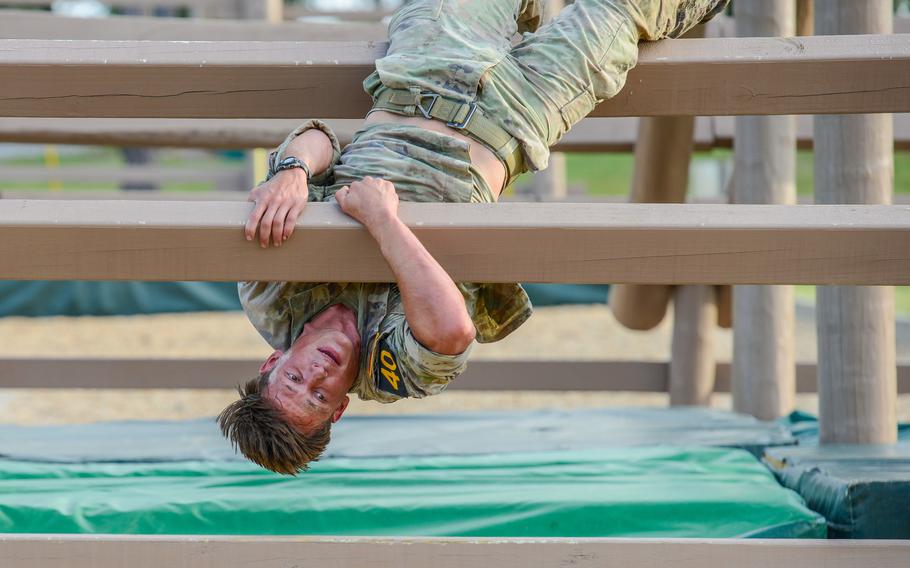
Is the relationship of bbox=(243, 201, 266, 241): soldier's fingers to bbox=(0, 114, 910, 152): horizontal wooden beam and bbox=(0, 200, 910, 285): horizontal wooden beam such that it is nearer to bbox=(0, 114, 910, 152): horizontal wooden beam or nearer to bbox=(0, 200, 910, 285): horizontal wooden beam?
bbox=(0, 200, 910, 285): horizontal wooden beam

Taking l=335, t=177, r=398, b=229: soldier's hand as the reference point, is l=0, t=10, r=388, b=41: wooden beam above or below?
above

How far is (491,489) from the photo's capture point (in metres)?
2.74

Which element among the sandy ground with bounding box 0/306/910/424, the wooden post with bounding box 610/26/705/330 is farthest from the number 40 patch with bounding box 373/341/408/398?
the sandy ground with bounding box 0/306/910/424

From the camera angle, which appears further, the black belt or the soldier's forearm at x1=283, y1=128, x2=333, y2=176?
the black belt

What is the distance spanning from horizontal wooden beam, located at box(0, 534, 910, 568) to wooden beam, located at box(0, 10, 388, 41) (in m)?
1.95

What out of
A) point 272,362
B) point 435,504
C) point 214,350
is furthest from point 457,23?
point 214,350

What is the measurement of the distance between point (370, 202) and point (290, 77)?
17.4 inches

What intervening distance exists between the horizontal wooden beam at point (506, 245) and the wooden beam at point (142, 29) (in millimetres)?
1826

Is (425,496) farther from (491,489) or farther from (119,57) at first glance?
(119,57)

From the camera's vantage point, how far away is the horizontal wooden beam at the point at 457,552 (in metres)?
1.86

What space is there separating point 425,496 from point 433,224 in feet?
3.88

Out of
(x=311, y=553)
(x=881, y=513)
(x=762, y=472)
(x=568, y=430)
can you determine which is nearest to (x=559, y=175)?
(x=568, y=430)

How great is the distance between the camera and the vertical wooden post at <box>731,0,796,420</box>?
329 cm

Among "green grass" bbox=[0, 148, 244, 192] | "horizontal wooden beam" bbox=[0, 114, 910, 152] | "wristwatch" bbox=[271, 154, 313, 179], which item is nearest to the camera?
→ "wristwatch" bbox=[271, 154, 313, 179]
